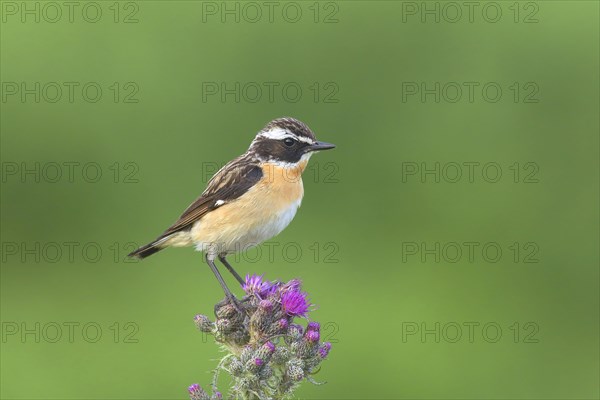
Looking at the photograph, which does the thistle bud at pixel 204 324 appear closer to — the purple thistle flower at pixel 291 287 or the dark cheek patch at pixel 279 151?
the purple thistle flower at pixel 291 287

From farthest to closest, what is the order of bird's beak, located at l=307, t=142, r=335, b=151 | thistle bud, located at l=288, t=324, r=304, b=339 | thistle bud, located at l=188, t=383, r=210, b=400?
bird's beak, located at l=307, t=142, r=335, b=151, thistle bud, located at l=288, t=324, r=304, b=339, thistle bud, located at l=188, t=383, r=210, b=400

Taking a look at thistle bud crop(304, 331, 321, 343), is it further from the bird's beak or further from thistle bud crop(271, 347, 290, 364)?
the bird's beak

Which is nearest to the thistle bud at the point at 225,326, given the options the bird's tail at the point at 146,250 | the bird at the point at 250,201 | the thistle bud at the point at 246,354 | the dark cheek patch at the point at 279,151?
the thistle bud at the point at 246,354

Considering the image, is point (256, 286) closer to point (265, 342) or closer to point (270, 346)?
point (265, 342)

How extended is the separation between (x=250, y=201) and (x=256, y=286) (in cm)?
102

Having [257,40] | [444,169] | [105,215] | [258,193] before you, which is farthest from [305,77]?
[258,193]

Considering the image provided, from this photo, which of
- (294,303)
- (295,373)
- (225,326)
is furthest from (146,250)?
(295,373)

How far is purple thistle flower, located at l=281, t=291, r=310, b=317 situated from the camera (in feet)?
20.1

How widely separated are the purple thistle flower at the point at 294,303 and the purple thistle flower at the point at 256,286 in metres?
0.19

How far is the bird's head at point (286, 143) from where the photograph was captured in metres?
7.31

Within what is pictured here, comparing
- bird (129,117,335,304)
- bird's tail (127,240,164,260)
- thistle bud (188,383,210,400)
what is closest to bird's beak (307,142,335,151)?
bird (129,117,335,304)

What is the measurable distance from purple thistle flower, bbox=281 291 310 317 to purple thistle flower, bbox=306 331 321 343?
219mm

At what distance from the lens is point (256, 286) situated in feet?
20.9

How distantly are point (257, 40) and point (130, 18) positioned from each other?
5.75ft
